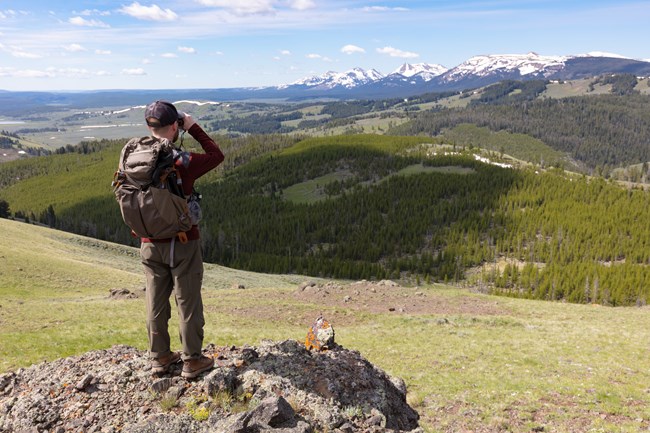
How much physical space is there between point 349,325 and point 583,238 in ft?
507

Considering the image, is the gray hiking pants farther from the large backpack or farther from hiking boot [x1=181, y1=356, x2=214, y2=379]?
the large backpack

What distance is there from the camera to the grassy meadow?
523 inches

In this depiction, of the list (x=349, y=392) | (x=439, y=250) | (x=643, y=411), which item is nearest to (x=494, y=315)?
(x=643, y=411)

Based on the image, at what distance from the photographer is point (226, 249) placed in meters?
152


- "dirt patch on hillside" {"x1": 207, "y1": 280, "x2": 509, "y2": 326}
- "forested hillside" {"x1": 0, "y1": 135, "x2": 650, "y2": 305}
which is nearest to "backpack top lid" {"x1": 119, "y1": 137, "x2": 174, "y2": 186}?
"dirt patch on hillside" {"x1": 207, "y1": 280, "x2": 509, "y2": 326}

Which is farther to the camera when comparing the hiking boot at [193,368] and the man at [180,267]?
the hiking boot at [193,368]

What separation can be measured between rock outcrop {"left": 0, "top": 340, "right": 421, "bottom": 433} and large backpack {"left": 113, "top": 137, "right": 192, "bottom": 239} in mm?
3239

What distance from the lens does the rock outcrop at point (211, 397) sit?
759cm

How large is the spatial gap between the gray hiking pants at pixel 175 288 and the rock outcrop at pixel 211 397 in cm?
82

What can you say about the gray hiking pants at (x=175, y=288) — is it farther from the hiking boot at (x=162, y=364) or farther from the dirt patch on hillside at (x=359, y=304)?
the dirt patch on hillside at (x=359, y=304)

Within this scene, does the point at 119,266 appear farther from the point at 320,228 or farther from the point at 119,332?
the point at 320,228

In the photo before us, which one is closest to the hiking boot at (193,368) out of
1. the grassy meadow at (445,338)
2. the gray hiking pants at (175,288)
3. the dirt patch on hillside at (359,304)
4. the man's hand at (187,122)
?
the gray hiking pants at (175,288)

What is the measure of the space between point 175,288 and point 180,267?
0.56 meters

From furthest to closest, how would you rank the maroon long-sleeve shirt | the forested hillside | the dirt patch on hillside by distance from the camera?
the forested hillside
the dirt patch on hillside
the maroon long-sleeve shirt
